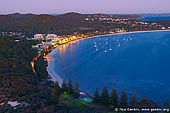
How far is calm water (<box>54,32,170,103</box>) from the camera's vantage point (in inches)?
688

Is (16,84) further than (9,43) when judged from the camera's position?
No

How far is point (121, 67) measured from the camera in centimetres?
2384

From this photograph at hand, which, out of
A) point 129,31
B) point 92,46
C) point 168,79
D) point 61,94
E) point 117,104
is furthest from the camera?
point 129,31

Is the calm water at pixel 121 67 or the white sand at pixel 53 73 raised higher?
the white sand at pixel 53 73

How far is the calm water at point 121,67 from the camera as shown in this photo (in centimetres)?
1747

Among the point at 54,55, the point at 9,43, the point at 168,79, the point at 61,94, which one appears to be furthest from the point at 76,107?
the point at 54,55

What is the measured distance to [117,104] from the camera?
12.7 m

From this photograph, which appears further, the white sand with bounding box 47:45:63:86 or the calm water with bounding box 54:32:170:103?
the white sand with bounding box 47:45:63:86

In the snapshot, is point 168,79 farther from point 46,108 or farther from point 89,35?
point 89,35

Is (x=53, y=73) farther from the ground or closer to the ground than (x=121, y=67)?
farther from the ground

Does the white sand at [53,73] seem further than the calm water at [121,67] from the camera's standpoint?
Yes

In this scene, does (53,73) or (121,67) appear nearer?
(53,73)

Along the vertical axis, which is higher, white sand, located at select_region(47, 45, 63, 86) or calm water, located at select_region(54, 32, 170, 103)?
white sand, located at select_region(47, 45, 63, 86)

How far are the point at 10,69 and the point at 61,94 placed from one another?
489cm
